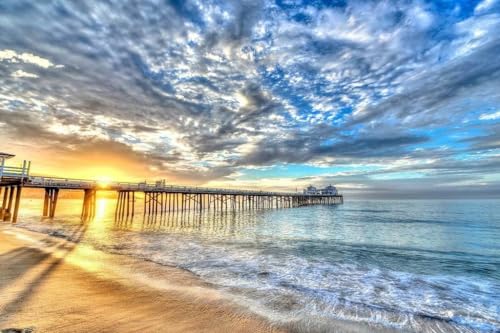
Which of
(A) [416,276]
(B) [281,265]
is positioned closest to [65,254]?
(B) [281,265]

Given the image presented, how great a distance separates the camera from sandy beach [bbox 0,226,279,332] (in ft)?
16.2

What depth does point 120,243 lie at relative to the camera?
619 inches

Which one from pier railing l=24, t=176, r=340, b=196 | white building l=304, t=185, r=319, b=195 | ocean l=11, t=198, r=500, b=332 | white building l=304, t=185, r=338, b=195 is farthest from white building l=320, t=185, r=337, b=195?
ocean l=11, t=198, r=500, b=332

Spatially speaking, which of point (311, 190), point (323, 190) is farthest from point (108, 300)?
point (323, 190)

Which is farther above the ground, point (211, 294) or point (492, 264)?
point (211, 294)

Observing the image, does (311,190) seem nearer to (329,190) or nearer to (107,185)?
(329,190)

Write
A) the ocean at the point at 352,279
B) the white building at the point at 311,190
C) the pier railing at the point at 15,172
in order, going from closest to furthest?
the ocean at the point at 352,279 → the pier railing at the point at 15,172 → the white building at the point at 311,190

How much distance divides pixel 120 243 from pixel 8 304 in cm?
1085

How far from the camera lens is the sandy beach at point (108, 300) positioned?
4.93m

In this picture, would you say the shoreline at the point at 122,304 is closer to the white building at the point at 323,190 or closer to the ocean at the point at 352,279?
the ocean at the point at 352,279

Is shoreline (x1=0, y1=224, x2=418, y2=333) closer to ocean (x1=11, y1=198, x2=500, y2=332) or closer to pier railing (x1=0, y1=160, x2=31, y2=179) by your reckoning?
ocean (x1=11, y1=198, x2=500, y2=332)

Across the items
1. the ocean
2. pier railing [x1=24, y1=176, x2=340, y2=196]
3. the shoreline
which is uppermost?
pier railing [x1=24, y1=176, x2=340, y2=196]

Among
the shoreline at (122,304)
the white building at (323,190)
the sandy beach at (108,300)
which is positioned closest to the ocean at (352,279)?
the shoreline at (122,304)

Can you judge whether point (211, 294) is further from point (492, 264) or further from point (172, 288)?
point (492, 264)
